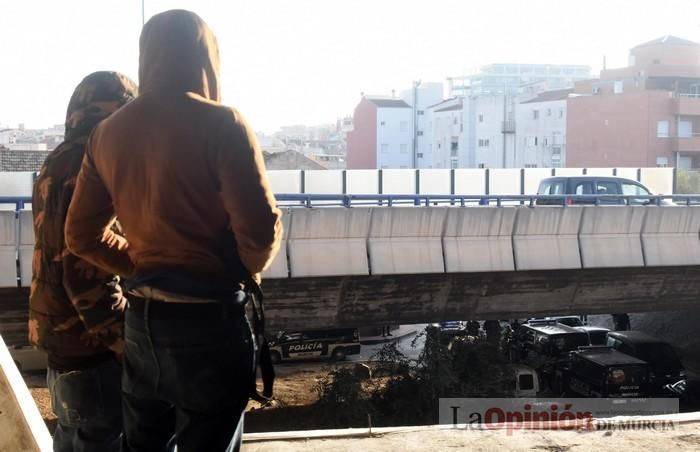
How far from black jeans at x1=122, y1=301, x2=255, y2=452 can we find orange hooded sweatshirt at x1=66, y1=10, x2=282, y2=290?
0.49ft

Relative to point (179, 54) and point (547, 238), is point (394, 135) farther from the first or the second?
point (179, 54)

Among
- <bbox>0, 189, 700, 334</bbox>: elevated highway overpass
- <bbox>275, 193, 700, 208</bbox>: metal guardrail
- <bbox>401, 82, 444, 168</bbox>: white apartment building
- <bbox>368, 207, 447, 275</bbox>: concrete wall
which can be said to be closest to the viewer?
<bbox>275, 193, 700, 208</bbox>: metal guardrail

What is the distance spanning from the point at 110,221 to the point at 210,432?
914 mm

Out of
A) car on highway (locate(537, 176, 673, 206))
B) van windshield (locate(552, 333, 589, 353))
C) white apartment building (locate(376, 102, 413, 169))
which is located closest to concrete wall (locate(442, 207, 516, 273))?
car on highway (locate(537, 176, 673, 206))

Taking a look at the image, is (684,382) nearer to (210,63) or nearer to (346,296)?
(346,296)

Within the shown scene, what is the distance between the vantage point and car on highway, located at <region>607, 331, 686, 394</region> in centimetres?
1609

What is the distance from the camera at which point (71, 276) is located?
290 centimetres

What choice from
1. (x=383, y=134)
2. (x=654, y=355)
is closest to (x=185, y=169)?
(x=654, y=355)

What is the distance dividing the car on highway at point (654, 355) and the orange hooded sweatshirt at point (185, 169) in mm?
15991

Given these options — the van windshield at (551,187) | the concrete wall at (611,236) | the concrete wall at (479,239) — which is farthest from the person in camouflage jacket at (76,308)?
the van windshield at (551,187)

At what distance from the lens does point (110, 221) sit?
2.61 meters

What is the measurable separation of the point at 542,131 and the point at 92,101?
64.4 meters

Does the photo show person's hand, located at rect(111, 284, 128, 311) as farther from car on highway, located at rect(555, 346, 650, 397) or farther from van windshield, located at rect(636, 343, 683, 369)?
van windshield, located at rect(636, 343, 683, 369)

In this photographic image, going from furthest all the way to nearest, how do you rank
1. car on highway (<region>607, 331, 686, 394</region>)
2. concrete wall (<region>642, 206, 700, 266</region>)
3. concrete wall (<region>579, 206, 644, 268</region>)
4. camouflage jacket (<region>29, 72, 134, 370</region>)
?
car on highway (<region>607, 331, 686, 394</region>)
concrete wall (<region>642, 206, 700, 266</region>)
concrete wall (<region>579, 206, 644, 268</region>)
camouflage jacket (<region>29, 72, 134, 370</region>)
